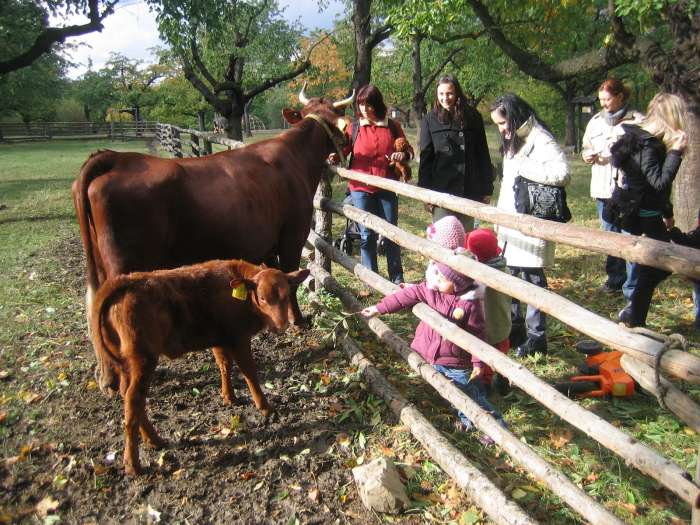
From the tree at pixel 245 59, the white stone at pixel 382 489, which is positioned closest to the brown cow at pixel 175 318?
the white stone at pixel 382 489

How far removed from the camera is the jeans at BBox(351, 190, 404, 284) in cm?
527

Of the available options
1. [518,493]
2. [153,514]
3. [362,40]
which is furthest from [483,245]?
[362,40]

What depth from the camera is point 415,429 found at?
123 inches

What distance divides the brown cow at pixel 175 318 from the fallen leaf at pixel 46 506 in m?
0.37

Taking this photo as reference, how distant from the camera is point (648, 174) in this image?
14.5 feet

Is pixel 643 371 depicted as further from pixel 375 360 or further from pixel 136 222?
pixel 136 222

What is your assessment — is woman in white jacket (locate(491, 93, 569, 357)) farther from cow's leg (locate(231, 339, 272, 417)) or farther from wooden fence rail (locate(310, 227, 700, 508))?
cow's leg (locate(231, 339, 272, 417))

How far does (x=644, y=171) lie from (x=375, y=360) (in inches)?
108

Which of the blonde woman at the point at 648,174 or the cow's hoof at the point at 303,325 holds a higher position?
the blonde woman at the point at 648,174

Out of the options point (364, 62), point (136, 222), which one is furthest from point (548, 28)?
point (136, 222)

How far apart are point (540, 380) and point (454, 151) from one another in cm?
255

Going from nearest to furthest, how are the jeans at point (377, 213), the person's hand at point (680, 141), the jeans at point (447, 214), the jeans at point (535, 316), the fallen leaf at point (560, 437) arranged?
A: the fallen leaf at point (560, 437), the jeans at point (535, 316), the person's hand at point (680, 141), the jeans at point (447, 214), the jeans at point (377, 213)

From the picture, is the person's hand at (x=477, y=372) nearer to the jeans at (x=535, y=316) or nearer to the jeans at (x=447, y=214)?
the jeans at (x=535, y=316)

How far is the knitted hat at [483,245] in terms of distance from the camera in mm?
3502
